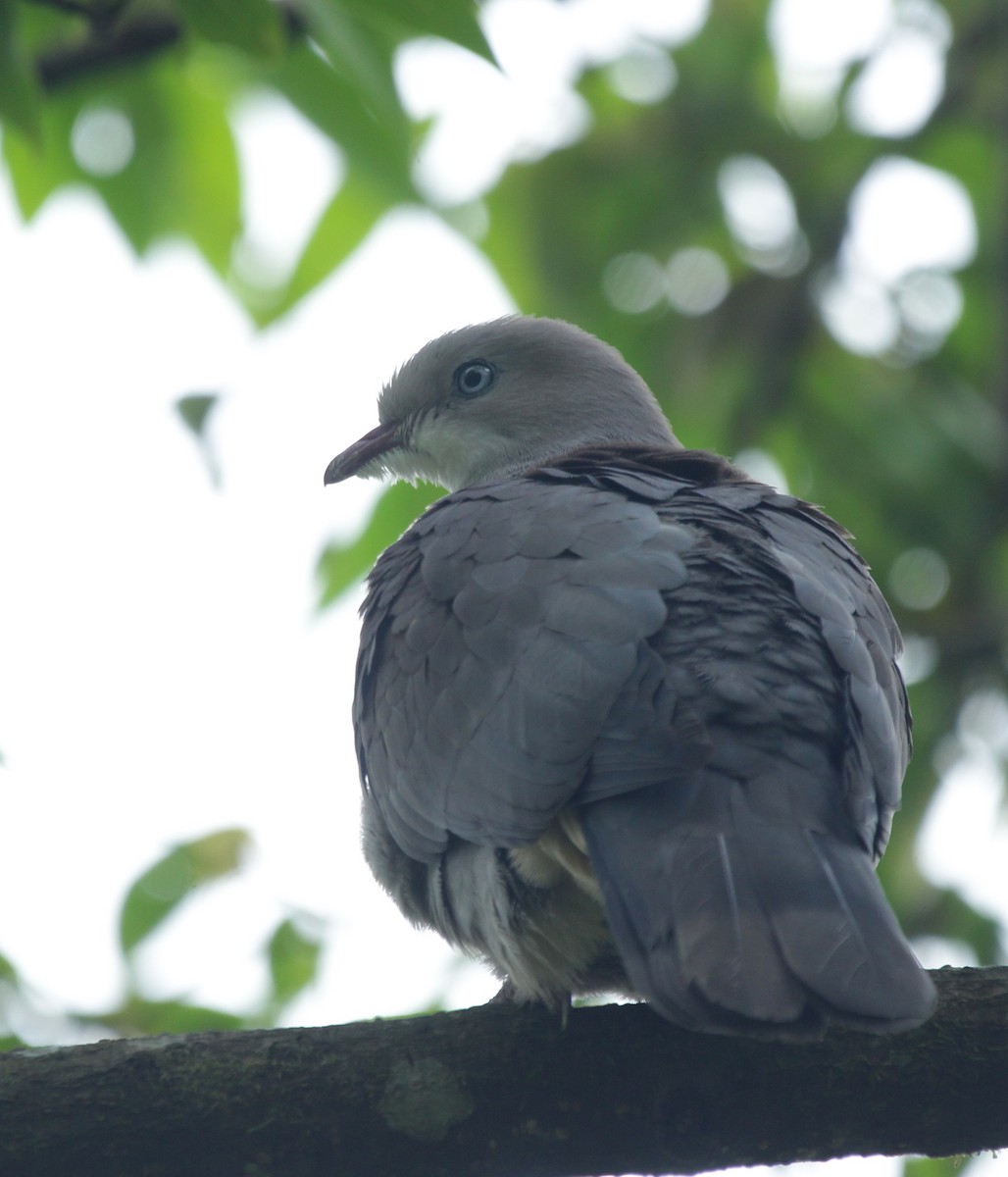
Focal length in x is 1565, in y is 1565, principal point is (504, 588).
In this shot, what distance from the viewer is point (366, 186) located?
4.57 m

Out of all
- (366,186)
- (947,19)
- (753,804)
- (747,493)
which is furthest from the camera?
(947,19)

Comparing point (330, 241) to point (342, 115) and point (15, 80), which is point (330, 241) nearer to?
point (342, 115)

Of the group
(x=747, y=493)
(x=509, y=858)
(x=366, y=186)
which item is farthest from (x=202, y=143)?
(x=509, y=858)

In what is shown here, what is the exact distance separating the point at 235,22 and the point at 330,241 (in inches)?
81.8

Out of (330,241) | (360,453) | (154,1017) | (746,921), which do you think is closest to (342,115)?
(330,241)

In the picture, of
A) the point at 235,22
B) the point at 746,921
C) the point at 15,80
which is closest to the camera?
the point at 746,921

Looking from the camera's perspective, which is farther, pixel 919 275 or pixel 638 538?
pixel 919 275

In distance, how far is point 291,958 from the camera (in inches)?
188

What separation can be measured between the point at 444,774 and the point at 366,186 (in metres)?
2.00

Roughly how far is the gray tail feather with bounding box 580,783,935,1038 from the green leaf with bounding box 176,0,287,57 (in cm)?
167

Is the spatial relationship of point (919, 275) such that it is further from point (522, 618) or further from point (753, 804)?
point (753, 804)

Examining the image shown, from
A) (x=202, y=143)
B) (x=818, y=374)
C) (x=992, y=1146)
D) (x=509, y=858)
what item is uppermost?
(x=202, y=143)

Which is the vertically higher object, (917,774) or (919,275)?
(919,275)

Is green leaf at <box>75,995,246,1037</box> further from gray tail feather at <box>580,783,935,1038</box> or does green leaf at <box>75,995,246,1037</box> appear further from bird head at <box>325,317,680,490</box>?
bird head at <box>325,317,680,490</box>
